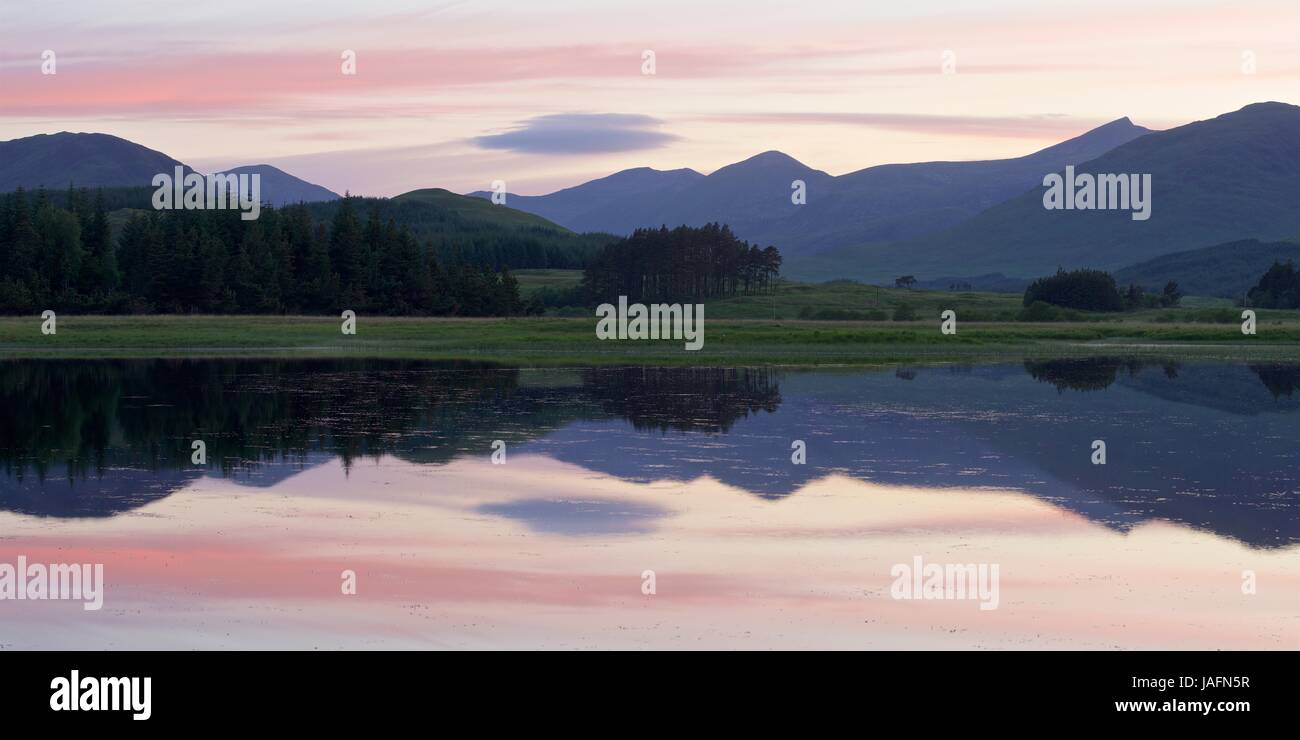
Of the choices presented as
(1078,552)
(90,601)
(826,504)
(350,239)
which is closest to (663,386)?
(826,504)

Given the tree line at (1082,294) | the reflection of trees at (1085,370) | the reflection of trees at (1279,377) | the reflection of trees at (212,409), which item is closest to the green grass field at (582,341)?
the reflection of trees at (1085,370)

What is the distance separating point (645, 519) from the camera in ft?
83.7

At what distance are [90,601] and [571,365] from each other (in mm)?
52331

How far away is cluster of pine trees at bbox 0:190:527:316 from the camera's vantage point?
118375 millimetres

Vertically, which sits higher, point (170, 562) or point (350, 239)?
point (350, 239)

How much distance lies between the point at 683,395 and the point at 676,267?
11661 centimetres

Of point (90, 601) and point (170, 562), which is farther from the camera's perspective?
point (170, 562)

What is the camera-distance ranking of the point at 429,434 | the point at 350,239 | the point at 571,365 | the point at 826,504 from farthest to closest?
the point at 350,239 → the point at 571,365 → the point at 429,434 → the point at 826,504

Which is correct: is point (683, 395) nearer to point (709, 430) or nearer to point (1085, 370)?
point (709, 430)

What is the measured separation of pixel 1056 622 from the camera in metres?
18.1

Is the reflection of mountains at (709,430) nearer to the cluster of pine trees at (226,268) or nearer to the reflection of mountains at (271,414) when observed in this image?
the reflection of mountains at (271,414)

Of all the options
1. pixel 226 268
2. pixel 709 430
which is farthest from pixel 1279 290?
pixel 709 430

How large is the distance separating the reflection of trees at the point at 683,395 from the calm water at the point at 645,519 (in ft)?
1.31
